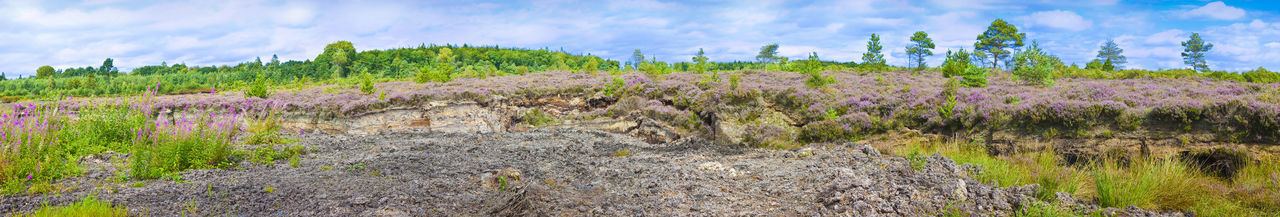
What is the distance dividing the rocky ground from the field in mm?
34

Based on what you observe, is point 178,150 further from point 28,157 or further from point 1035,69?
point 1035,69

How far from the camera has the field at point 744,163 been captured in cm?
515

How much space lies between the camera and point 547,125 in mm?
16594

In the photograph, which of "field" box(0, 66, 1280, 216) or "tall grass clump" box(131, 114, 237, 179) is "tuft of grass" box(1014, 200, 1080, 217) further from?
"tall grass clump" box(131, 114, 237, 179)

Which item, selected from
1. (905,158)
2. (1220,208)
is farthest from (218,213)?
(1220,208)

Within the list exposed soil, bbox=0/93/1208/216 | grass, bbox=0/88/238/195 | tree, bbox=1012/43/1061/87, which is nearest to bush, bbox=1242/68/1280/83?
tree, bbox=1012/43/1061/87

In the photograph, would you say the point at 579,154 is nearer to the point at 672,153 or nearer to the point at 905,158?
Result: the point at 672,153

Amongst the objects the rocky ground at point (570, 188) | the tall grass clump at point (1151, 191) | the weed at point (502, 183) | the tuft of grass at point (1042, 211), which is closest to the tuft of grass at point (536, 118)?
the rocky ground at point (570, 188)

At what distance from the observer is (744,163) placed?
7.68m

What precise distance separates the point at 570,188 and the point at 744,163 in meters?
2.65

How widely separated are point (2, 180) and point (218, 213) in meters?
3.02

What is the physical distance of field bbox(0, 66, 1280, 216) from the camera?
5.15 m

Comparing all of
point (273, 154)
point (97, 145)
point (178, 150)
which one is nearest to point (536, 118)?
point (273, 154)

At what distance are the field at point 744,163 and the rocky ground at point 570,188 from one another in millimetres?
34
